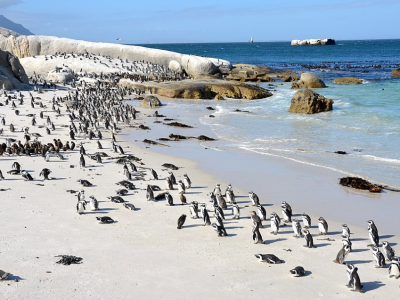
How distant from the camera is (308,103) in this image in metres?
31.2

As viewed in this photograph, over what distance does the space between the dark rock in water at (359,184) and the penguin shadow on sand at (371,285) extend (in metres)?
5.95

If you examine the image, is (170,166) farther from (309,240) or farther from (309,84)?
(309,84)

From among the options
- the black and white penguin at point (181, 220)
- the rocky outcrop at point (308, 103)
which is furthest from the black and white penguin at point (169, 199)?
the rocky outcrop at point (308, 103)

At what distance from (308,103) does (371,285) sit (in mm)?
23852

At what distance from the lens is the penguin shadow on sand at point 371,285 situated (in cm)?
816

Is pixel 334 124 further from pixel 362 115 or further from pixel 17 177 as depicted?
pixel 17 177

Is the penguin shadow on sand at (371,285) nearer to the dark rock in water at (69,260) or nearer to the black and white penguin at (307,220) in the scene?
the black and white penguin at (307,220)

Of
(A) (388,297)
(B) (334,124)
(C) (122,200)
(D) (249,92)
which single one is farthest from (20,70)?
(A) (388,297)

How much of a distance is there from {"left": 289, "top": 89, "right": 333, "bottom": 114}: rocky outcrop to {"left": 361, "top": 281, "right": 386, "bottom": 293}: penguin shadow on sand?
23.6 m

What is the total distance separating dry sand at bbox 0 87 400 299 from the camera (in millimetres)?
7945

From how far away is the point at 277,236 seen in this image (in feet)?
34.9

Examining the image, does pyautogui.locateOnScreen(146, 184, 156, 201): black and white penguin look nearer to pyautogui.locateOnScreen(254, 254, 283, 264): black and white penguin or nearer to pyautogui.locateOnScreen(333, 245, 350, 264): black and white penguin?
pyautogui.locateOnScreen(254, 254, 283, 264): black and white penguin

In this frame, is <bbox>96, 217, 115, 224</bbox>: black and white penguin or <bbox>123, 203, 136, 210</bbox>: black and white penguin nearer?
<bbox>96, 217, 115, 224</bbox>: black and white penguin

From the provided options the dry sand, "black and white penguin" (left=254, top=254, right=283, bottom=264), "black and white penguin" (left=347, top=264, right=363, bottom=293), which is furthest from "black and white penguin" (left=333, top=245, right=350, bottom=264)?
"black and white penguin" (left=254, top=254, right=283, bottom=264)
